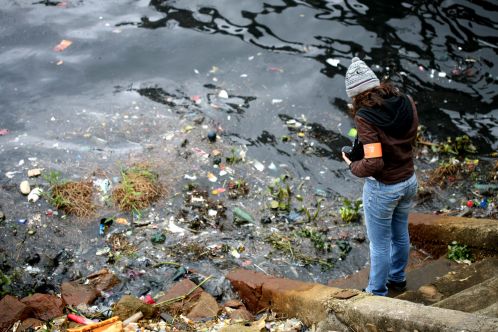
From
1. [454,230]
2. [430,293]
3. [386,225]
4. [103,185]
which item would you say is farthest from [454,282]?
[103,185]

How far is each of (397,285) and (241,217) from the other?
164 centimetres

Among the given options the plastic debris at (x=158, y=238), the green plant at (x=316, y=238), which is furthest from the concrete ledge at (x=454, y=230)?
the plastic debris at (x=158, y=238)

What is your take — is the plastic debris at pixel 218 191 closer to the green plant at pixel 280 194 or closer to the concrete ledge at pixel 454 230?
the green plant at pixel 280 194

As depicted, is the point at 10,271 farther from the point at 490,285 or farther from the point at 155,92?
the point at 490,285

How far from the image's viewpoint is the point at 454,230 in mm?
3943

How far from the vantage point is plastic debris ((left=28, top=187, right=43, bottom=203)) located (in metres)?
4.82

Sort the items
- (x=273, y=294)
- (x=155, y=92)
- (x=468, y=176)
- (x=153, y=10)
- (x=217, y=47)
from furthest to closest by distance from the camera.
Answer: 1. (x=153, y=10)
2. (x=217, y=47)
3. (x=155, y=92)
4. (x=468, y=176)
5. (x=273, y=294)

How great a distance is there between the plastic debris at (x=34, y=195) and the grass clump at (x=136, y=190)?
2.40 feet

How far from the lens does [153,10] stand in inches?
311

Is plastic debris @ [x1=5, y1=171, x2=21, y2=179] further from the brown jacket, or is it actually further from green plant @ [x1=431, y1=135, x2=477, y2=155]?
green plant @ [x1=431, y1=135, x2=477, y2=155]

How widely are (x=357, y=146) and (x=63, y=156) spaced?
11.8 ft

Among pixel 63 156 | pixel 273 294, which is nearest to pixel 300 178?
pixel 273 294

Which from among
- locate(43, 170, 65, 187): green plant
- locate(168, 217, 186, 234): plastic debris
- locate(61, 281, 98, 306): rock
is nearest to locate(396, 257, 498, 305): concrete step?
locate(168, 217, 186, 234): plastic debris

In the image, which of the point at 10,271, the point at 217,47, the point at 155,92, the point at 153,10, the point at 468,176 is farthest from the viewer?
the point at 153,10
